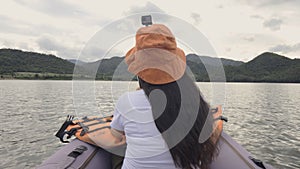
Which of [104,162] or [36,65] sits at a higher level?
[36,65]

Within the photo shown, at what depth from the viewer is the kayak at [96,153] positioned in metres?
2.60

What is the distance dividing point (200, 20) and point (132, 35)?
96cm

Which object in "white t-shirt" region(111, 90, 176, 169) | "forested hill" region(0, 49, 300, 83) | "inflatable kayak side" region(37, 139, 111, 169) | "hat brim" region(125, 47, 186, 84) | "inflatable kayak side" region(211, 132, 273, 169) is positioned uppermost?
"forested hill" region(0, 49, 300, 83)

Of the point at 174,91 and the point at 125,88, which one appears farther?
the point at 125,88

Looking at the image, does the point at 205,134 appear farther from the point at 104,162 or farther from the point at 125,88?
the point at 104,162

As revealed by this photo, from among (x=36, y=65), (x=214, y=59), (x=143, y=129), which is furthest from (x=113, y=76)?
(x=36, y=65)

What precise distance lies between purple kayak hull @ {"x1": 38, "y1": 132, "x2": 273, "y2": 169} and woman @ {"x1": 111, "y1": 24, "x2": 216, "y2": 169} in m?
1.00

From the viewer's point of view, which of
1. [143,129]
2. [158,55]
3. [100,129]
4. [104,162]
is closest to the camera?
[158,55]

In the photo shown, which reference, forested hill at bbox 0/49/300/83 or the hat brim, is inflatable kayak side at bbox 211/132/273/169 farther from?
forested hill at bbox 0/49/300/83

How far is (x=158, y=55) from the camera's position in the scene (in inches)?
63.5

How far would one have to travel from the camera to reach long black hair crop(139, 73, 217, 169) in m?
1.66

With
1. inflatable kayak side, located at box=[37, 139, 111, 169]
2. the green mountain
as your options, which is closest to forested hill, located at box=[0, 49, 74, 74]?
the green mountain

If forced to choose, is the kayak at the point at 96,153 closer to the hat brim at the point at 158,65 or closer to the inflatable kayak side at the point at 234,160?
the inflatable kayak side at the point at 234,160

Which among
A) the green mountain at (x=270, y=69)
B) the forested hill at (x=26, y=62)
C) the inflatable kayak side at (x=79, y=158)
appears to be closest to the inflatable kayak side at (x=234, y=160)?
the inflatable kayak side at (x=79, y=158)
